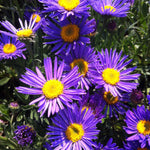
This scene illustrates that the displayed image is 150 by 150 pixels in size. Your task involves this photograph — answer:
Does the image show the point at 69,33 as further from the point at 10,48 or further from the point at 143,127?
the point at 143,127

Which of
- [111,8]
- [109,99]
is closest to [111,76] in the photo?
[109,99]

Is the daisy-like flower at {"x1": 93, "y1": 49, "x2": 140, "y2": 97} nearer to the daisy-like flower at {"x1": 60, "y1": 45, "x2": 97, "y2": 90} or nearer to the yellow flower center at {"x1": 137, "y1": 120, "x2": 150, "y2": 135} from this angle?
the daisy-like flower at {"x1": 60, "y1": 45, "x2": 97, "y2": 90}

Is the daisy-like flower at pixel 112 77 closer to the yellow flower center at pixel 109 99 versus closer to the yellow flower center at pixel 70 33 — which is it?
the yellow flower center at pixel 109 99

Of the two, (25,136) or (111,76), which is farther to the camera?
(111,76)

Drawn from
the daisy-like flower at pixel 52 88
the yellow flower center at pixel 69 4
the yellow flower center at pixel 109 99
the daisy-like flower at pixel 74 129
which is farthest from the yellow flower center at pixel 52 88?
the yellow flower center at pixel 69 4

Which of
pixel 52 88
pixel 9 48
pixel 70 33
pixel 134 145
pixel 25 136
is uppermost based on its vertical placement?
pixel 70 33

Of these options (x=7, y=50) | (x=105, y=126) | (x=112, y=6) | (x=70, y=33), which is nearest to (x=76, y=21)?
(x=70, y=33)
